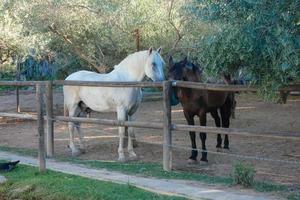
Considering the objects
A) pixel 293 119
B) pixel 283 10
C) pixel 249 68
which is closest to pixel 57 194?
pixel 249 68

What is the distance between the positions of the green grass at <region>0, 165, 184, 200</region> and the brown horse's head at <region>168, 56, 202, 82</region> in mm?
2565

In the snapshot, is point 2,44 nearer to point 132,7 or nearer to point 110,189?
point 132,7

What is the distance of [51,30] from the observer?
14477mm

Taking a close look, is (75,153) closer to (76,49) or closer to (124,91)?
(124,91)

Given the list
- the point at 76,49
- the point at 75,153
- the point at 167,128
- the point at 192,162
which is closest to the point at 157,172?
the point at 167,128

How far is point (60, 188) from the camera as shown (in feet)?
22.9

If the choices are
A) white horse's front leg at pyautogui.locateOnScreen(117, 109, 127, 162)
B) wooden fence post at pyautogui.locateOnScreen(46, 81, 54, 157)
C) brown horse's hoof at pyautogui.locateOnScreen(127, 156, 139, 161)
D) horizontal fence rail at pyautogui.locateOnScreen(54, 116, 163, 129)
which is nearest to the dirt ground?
brown horse's hoof at pyautogui.locateOnScreen(127, 156, 139, 161)

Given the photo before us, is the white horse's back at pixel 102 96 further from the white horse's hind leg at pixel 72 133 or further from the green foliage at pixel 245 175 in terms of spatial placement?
the green foliage at pixel 245 175

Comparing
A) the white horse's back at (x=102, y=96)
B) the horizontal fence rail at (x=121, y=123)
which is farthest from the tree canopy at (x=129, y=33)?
the white horse's back at (x=102, y=96)

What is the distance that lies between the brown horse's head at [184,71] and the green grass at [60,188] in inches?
101

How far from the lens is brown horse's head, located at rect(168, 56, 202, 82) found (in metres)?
8.95

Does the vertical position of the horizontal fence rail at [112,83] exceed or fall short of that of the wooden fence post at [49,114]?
it exceeds it

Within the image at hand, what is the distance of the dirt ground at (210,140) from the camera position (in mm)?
8312

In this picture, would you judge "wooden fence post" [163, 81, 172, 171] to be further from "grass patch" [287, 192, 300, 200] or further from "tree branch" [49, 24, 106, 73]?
"tree branch" [49, 24, 106, 73]
